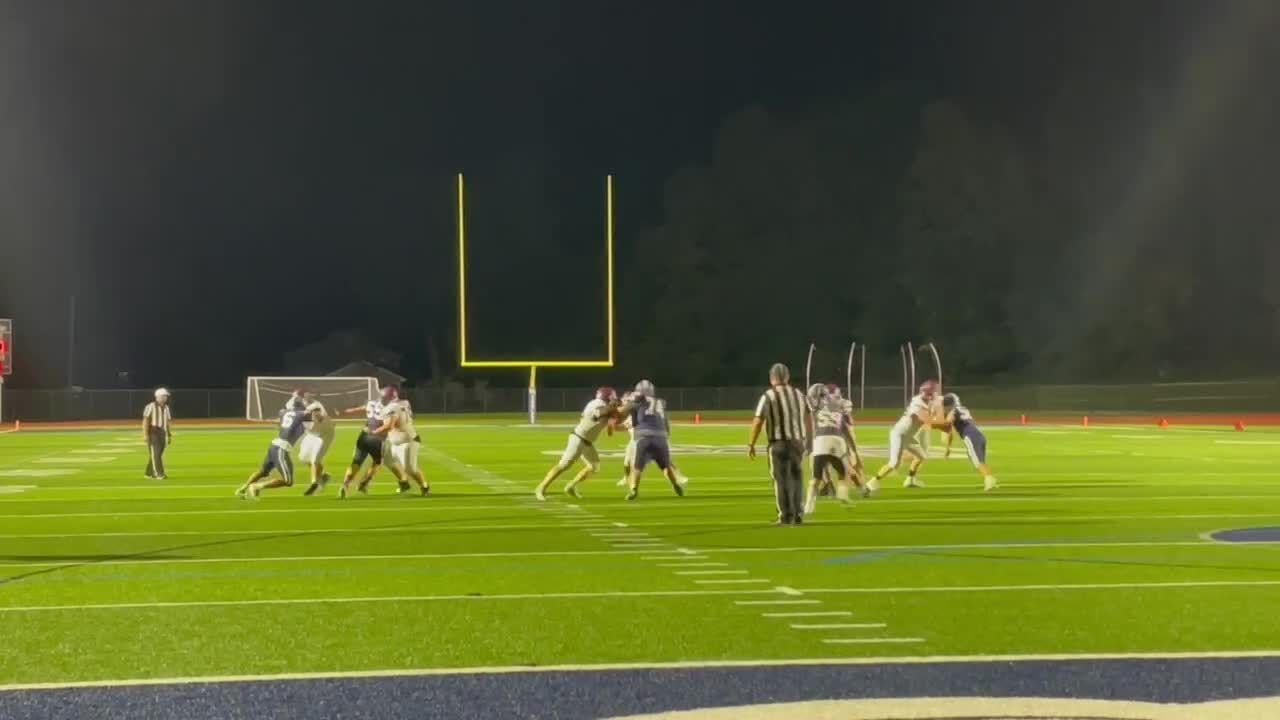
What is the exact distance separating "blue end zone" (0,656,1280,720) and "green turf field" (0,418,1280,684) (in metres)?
0.44

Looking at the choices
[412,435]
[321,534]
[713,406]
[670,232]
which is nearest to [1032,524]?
[321,534]

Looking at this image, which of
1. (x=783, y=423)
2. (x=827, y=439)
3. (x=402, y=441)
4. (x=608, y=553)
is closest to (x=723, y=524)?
(x=783, y=423)

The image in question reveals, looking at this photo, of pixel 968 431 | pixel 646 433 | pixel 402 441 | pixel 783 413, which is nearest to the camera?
pixel 783 413

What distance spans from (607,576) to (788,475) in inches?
174

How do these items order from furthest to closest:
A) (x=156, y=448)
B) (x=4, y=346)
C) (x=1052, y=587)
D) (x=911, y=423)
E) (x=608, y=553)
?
(x=4, y=346), (x=156, y=448), (x=911, y=423), (x=608, y=553), (x=1052, y=587)

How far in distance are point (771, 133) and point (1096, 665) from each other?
275 feet

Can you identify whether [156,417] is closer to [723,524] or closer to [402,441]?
[402,441]

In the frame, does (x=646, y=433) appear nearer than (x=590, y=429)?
Yes

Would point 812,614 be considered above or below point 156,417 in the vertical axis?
below

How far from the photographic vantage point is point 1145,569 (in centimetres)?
1138

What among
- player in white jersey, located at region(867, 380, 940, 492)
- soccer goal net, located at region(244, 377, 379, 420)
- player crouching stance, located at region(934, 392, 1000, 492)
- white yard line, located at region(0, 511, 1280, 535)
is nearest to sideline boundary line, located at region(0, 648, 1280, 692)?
white yard line, located at region(0, 511, 1280, 535)

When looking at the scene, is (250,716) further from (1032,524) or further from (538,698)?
(1032,524)

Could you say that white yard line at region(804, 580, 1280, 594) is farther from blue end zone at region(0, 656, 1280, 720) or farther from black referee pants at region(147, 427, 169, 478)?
black referee pants at region(147, 427, 169, 478)

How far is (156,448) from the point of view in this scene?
2412 centimetres
